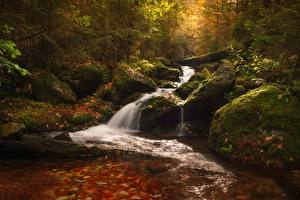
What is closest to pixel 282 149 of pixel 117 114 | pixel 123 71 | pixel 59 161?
pixel 59 161

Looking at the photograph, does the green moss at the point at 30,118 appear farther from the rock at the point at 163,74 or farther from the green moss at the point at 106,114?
the rock at the point at 163,74

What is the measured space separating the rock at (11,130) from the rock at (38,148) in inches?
5.4

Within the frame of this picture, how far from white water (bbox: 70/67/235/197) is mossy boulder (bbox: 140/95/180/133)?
0.34 m

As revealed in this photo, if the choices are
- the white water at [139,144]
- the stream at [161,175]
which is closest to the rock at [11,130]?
the stream at [161,175]

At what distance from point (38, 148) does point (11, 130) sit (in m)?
0.87

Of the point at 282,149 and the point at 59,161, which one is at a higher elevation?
the point at 282,149

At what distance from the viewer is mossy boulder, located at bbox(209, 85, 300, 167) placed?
8.45 meters

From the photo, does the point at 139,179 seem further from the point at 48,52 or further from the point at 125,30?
the point at 125,30

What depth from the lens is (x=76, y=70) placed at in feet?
52.4

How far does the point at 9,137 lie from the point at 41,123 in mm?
3788

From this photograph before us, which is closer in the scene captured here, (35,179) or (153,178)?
(35,179)

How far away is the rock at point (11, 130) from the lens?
816cm

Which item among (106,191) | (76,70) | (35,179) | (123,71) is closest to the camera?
(106,191)

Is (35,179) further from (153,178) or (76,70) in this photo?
(76,70)
